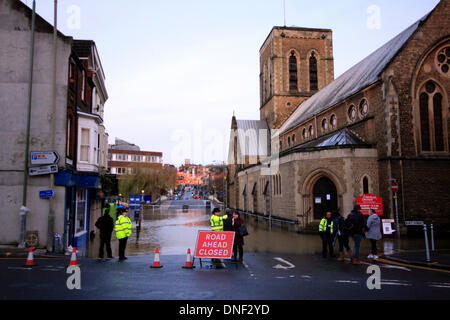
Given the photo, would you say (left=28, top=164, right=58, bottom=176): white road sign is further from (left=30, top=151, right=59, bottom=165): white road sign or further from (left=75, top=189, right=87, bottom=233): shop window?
(left=75, top=189, right=87, bottom=233): shop window

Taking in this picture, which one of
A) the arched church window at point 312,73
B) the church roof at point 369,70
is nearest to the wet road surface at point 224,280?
the church roof at point 369,70

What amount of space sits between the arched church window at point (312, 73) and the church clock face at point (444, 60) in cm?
2563

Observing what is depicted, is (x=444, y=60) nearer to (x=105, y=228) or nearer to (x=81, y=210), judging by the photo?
(x=105, y=228)

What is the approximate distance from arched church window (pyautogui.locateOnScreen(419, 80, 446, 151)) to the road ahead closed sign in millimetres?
18075

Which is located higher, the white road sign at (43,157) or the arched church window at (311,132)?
the arched church window at (311,132)

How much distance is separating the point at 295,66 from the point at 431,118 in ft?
91.2

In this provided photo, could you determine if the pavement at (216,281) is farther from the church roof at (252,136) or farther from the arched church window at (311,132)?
the church roof at (252,136)

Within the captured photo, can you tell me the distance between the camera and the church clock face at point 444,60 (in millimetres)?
23656

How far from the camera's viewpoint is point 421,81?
76.6 feet

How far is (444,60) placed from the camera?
23.8 m

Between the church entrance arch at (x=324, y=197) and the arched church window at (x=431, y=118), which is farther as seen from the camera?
the church entrance arch at (x=324, y=197)

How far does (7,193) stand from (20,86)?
14.2 feet

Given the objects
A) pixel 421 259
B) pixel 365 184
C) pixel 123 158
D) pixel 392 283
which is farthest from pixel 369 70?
pixel 123 158

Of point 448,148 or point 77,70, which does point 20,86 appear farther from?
point 448,148
